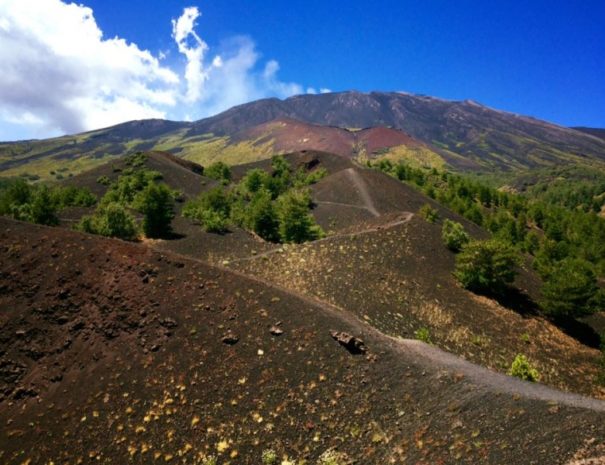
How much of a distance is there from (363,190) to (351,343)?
45185 millimetres

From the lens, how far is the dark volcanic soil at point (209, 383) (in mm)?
11180

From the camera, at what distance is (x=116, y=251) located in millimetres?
20750

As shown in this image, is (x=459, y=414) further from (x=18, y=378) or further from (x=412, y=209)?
(x=412, y=209)

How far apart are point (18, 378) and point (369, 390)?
14523mm

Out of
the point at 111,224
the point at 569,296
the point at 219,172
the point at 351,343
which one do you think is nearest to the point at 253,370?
the point at 351,343

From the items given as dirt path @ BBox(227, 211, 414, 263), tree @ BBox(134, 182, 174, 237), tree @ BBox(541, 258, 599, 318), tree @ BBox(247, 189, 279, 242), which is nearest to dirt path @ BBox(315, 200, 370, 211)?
dirt path @ BBox(227, 211, 414, 263)

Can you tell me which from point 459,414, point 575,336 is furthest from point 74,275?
point 575,336

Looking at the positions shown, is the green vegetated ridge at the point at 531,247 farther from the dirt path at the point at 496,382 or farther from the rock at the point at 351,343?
the rock at the point at 351,343

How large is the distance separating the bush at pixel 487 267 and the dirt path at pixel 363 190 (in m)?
21.2

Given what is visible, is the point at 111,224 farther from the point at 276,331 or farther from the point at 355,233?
the point at 276,331

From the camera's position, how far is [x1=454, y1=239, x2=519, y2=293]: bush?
2928cm

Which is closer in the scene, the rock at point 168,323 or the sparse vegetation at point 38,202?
the rock at point 168,323

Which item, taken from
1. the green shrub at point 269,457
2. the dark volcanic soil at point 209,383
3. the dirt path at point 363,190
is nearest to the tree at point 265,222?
the dirt path at point 363,190

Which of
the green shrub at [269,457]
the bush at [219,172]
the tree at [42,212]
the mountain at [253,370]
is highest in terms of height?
the bush at [219,172]
